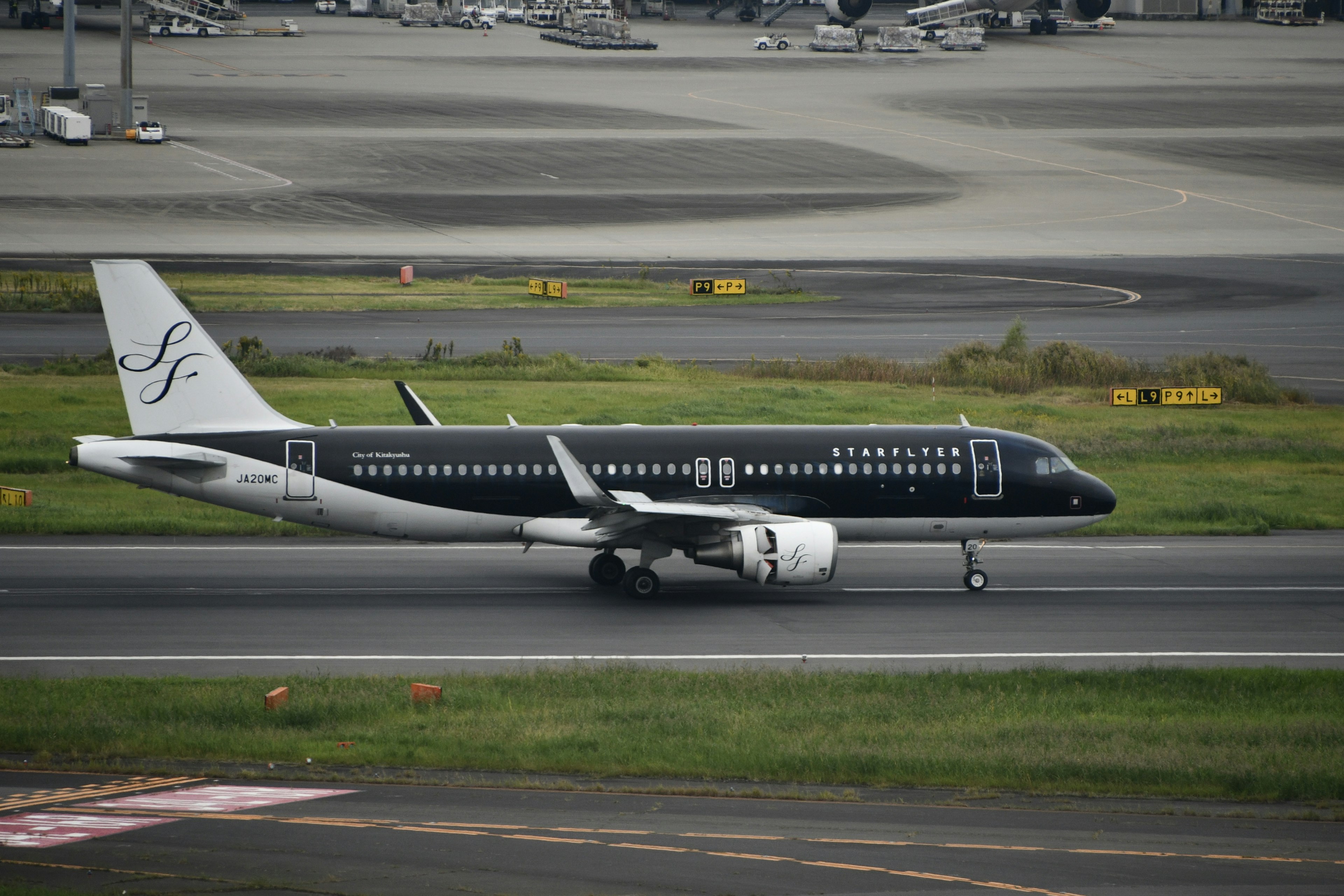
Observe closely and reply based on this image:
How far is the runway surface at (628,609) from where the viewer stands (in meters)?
30.4

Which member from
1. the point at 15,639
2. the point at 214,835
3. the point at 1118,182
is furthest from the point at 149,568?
the point at 1118,182

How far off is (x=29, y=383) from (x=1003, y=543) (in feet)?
130

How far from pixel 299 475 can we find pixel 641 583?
900cm

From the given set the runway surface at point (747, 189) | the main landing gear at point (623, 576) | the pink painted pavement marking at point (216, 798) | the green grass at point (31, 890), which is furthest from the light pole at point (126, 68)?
the green grass at point (31, 890)

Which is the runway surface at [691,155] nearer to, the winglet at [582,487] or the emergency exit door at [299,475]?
the emergency exit door at [299,475]

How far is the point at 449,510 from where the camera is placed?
3588cm

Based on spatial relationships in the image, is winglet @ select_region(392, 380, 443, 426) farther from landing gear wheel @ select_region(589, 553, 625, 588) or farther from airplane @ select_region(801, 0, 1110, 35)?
airplane @ select_region(801, 0, 1110, 35)

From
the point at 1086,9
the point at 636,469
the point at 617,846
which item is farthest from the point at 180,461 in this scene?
the point at 1086,9

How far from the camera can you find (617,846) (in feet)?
61.3

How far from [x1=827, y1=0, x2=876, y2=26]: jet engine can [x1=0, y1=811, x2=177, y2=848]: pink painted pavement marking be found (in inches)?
6818

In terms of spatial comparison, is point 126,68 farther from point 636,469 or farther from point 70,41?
point 636,469

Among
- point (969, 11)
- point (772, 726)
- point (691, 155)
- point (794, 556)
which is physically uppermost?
point (969, 11)

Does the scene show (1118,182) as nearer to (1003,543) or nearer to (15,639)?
(1003,543)

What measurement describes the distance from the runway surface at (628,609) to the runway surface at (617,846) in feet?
28.4
